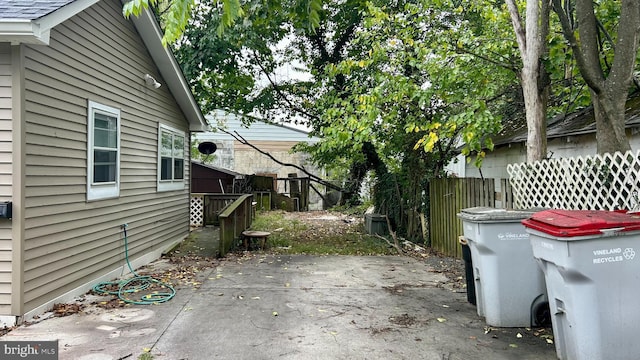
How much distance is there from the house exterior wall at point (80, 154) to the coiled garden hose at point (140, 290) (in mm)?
227

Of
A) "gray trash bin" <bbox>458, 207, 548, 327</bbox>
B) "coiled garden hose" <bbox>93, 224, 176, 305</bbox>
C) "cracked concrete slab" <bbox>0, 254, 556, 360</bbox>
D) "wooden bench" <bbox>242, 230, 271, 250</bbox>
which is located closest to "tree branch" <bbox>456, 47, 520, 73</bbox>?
"gray trash bin" <bbox>458, 207, 548, 327</bbox>

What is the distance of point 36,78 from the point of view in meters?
4.16

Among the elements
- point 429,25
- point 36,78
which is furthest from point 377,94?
point 36,78

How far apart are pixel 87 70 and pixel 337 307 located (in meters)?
4.55

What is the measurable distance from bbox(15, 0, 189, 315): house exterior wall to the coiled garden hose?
23 centimetres

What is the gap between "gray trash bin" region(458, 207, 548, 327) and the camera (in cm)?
376

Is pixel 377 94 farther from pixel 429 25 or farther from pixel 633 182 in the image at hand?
pixel 633 182

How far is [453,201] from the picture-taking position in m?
7.43

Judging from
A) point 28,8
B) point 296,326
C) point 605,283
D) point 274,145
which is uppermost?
point 274,145

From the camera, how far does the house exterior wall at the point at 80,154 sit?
13.6 ft

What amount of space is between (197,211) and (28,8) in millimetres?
8632

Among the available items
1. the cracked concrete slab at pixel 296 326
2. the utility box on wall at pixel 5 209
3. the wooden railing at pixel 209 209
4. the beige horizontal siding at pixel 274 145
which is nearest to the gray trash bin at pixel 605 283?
the cracked concrete slab at pixel 296 326

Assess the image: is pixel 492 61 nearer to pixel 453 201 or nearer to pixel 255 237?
pixel 453 201

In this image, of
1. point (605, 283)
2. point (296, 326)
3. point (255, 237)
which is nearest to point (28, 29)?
point (296, 326)
